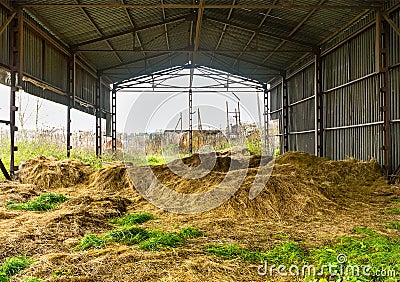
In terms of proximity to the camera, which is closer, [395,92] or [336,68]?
[395,92]

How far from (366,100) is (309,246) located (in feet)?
30.2

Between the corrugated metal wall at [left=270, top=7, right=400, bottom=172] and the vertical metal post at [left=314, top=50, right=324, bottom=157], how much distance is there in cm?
19

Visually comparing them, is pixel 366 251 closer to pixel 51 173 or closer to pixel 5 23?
pixel 51 173

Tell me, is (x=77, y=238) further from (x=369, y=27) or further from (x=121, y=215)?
(x=369, y=27)

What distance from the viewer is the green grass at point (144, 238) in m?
4.96

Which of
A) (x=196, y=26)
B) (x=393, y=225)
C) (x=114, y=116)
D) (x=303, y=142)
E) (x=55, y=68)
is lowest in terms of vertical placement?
(x=393, y=225)

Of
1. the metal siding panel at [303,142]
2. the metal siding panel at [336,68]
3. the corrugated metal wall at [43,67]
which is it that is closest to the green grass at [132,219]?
the corrugated metal wall at [43,67]

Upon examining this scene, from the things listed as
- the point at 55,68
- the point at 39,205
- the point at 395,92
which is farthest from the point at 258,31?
the point at 39,205

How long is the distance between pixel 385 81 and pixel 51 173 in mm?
9977

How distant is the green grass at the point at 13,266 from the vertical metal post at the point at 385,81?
10182 millimetres

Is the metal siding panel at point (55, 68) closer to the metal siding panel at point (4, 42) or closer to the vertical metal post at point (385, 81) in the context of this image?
the metal siding panel at point (4, 42)

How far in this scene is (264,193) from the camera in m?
7.35

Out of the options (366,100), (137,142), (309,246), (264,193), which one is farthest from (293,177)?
(137,142)

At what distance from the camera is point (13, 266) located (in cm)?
411
